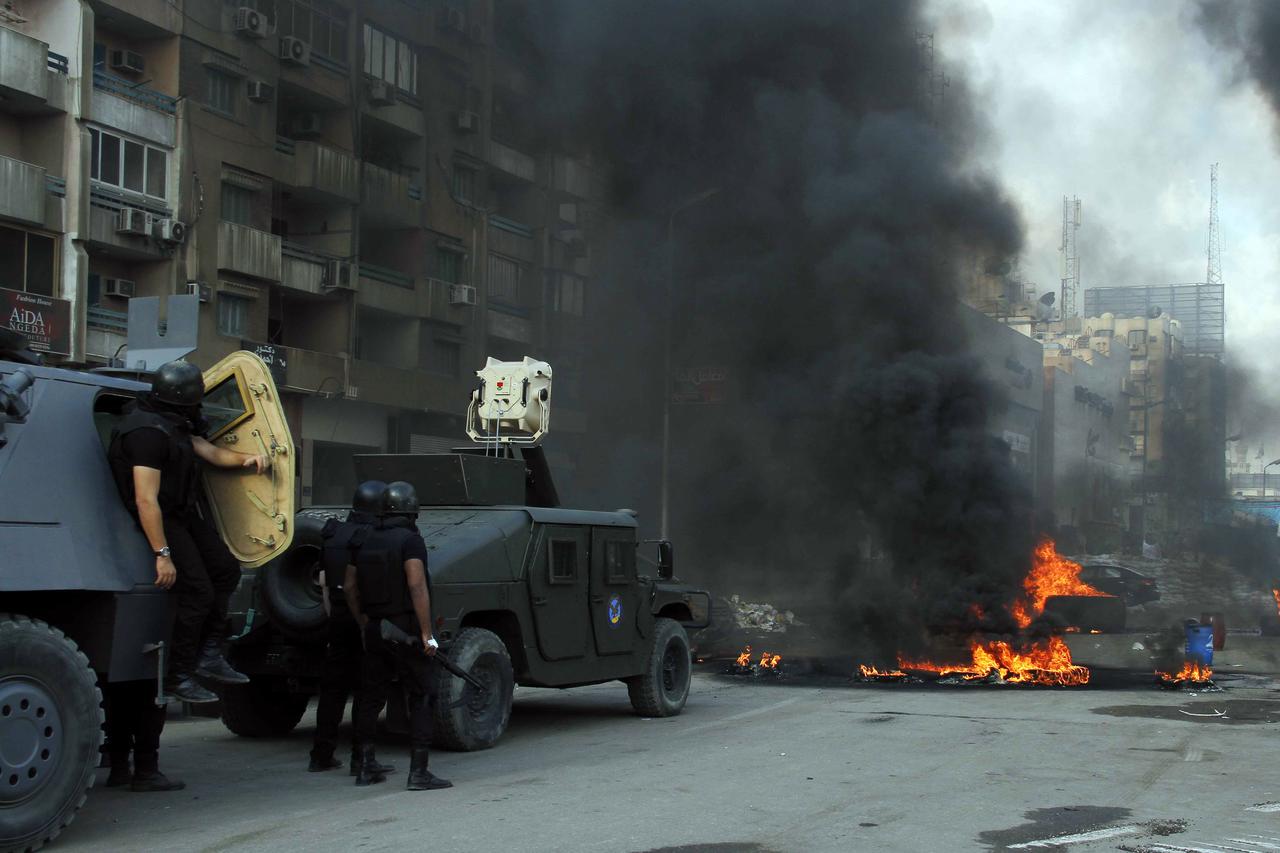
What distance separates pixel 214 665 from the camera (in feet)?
22.2

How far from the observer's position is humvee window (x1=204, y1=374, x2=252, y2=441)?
Result: 280 inches

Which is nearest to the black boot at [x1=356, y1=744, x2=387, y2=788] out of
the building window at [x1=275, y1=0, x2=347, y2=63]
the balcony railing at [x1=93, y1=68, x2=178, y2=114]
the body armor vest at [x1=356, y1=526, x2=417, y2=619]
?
the body armor vest at [x1=356, y1=526, x2=417, y2=619]

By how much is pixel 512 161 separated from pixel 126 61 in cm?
956

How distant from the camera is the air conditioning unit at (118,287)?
23516 millimetres

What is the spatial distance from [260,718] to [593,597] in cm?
255

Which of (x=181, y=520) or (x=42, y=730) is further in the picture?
(x=181, y=520)

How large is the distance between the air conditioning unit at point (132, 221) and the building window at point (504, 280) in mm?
10640

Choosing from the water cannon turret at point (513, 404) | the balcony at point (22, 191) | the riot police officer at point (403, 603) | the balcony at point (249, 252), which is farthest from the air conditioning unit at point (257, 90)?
the riot police officer at point (403, 603)

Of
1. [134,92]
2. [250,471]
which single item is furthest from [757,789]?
[134,92]

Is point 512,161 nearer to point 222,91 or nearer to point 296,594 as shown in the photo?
point 222,91

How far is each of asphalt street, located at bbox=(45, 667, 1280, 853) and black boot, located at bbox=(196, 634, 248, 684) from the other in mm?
685

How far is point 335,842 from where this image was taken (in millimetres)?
6184

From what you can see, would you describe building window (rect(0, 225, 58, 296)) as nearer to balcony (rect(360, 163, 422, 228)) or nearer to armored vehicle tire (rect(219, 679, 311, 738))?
balcony (rect(360, 163, 422, 228))

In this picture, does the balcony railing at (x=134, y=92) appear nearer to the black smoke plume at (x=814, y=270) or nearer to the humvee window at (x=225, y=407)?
the black smoke plume at (x=814, y=270)
